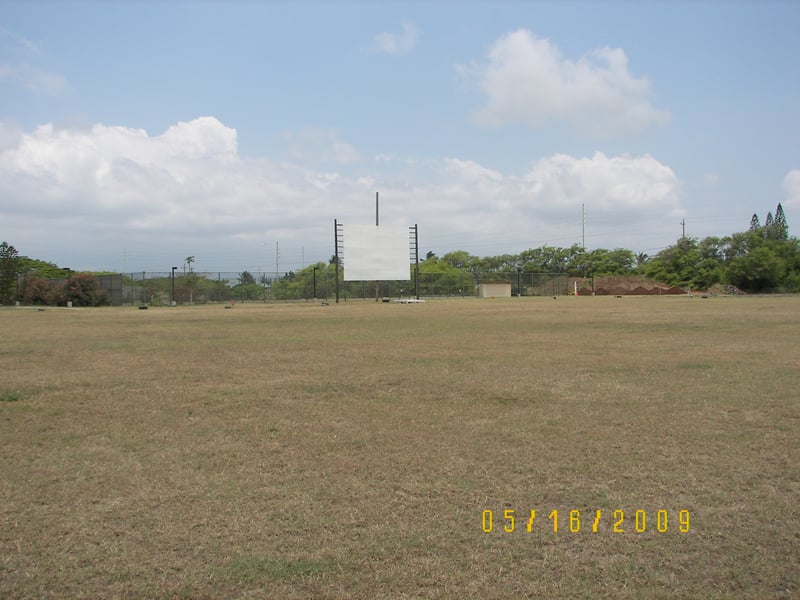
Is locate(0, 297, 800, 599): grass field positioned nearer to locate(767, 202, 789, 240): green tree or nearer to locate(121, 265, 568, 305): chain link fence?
locate(121, 265, 568, 305): chain link fence

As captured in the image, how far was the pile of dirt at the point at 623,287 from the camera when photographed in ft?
224

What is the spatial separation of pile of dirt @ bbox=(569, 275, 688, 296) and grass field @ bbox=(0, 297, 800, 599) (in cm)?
6319

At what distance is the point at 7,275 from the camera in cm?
4244

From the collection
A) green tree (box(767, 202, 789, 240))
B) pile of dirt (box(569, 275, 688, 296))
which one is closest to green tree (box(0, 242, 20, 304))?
pile of dirt (box(569, 275, 688, 296))

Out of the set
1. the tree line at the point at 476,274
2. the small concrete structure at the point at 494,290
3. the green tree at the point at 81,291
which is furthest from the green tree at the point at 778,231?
the green tree at the point at 81,291

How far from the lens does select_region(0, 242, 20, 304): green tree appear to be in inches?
1666

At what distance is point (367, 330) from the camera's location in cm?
1681

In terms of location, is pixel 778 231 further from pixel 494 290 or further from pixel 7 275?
pixel 7 275

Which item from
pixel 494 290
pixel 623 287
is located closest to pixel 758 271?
pixel 623 287
